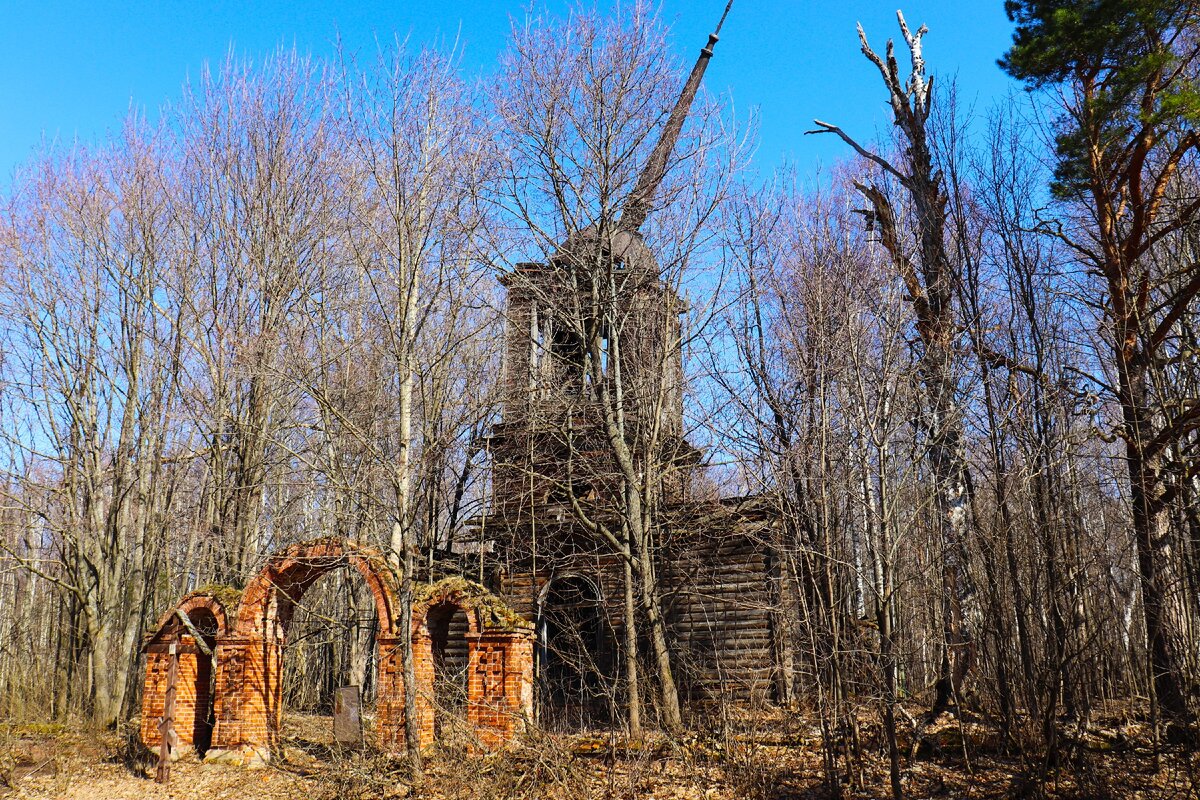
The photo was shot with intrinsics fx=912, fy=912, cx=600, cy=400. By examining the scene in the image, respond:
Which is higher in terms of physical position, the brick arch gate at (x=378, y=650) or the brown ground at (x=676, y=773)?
the brick arch gate at (x=378, y=650)

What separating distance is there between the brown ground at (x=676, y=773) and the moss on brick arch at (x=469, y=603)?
74.3 inches

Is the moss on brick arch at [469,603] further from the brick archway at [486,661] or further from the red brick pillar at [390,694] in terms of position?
the red brick pillar at [390,694]

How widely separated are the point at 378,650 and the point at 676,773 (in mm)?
4892

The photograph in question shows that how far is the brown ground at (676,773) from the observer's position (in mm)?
10802

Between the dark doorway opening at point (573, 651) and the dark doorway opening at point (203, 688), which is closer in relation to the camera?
the dark doorway opening at point (203, 688)

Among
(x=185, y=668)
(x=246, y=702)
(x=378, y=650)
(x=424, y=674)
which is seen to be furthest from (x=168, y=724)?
(x=424, y=674)

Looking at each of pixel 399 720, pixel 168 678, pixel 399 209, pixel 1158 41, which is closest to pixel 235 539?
pixel 168 678

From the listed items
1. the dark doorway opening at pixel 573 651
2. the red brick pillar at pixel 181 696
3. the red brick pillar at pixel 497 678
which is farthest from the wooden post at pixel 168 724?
the dark doorway opening at pixel 573 651

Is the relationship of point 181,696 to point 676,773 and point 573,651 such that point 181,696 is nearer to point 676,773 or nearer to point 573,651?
point 573,651

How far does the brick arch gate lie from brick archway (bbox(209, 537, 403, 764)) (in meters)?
0.02

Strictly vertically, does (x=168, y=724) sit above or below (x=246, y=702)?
below

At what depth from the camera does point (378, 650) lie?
13.8m

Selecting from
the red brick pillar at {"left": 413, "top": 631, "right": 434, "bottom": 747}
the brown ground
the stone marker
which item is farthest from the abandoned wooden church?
the stone marker

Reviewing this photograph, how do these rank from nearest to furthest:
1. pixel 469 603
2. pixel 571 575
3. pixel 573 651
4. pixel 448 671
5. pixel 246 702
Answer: pixel 469 603
pixel 246 702
pixel 571 575
pixel 448 671
pixel 573 651
